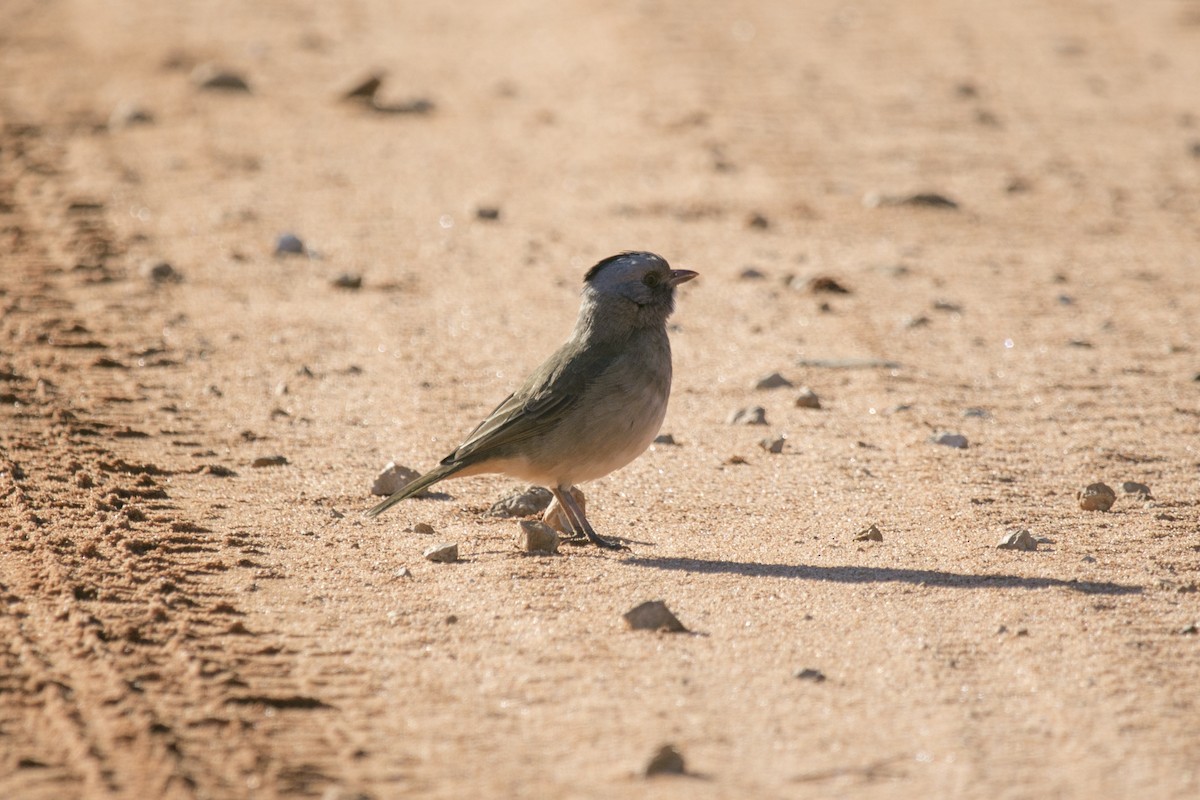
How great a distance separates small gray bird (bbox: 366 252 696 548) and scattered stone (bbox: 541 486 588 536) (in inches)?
3.5

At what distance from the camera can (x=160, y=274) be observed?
10250 millimetres

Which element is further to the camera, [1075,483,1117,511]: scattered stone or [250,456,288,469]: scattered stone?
[250,456,288,469]: scattered stone

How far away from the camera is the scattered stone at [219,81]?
15773 millimetres

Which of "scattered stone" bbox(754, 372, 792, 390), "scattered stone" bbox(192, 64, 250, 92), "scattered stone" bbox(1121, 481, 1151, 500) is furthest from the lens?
"scattered stone" bbox(192, 64, 250, 92)

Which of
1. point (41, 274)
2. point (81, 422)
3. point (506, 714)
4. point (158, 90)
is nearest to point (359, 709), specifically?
point (506, 714)

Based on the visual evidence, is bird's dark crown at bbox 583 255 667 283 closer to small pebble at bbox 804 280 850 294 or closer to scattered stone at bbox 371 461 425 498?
scattered stone at bbox 371 461 425 498

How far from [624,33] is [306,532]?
11.4m

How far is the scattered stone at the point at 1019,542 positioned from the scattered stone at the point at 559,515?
5.52 ft

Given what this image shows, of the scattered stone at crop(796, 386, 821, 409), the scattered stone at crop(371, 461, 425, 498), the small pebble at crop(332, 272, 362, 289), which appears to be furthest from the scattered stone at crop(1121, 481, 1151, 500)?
the small pebble at crop(332, 272, 362, 289)

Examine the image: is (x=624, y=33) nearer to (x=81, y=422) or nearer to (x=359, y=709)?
(x=81, y=422)

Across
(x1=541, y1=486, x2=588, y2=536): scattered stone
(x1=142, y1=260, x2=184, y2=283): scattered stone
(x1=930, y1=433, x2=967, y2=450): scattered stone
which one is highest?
(x1=930, y1=433, x2=967, y2=450): scattered stone

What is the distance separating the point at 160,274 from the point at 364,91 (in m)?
5.40

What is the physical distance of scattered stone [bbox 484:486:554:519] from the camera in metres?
6.77

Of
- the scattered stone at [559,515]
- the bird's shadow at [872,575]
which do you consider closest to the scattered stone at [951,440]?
the bird's shadow at [872,575]
